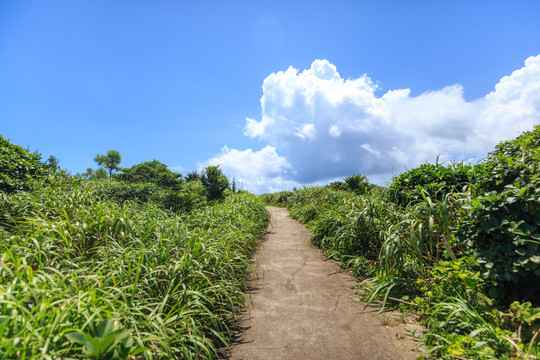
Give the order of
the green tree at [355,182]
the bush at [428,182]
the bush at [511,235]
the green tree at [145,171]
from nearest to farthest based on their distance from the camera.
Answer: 1. the bush at [511,235]
2. the bush at [428,182]
3. the green tree at [355,182]
4. the green tree at [145,171]

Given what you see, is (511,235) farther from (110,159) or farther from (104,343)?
(110,159)

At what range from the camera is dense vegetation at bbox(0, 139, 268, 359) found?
1529 mm

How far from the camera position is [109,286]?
2.48 metres

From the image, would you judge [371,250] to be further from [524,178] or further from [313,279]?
Result: [524,178]

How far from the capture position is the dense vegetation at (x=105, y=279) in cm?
153

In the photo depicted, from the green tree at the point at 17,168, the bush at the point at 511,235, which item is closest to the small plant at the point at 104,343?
the bush at the point at 511,235

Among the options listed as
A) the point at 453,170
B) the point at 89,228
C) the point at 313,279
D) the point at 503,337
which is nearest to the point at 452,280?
the point at 503,337

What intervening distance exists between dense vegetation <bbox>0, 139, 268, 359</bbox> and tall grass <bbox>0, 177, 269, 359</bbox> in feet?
0.04

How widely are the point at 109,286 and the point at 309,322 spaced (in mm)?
2159

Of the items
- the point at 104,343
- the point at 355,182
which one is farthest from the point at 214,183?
the point at 104,343

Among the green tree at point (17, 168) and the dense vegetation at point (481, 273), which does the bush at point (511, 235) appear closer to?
the dense vegetation at point (481, 273)

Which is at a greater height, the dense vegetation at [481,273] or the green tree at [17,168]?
the green tree at [17,168]

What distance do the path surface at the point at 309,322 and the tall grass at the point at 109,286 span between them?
313mm

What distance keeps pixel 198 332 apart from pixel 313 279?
2215 mm
